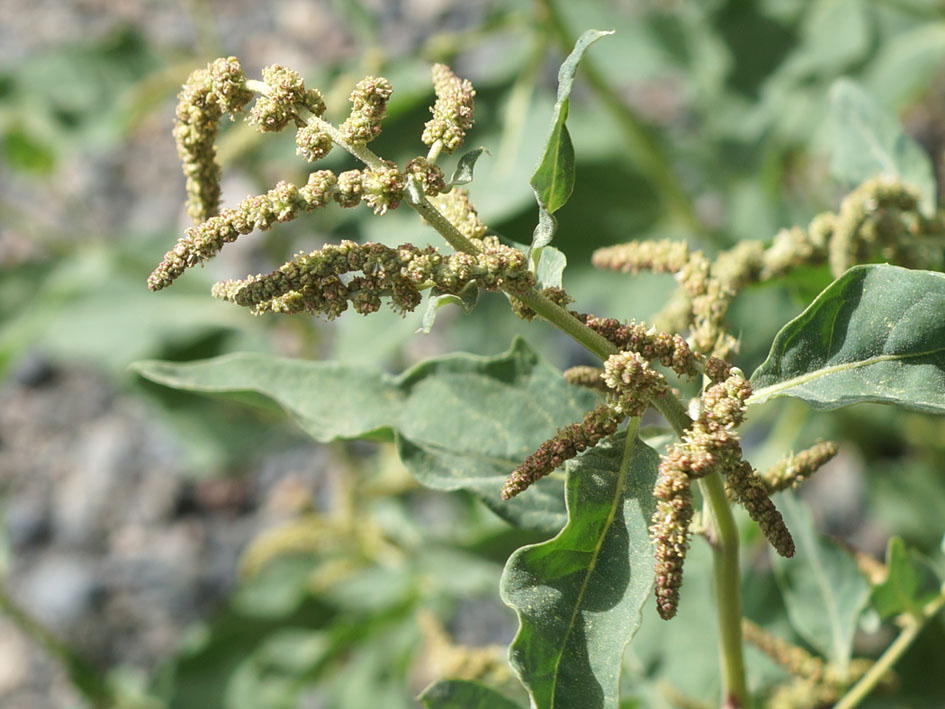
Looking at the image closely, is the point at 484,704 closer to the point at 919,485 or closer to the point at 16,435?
the point at 919,485

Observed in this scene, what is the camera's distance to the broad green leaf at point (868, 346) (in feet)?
3.23

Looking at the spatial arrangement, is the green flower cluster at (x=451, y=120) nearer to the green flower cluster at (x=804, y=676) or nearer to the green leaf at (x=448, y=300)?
the green leaf at (x=448, y=300)

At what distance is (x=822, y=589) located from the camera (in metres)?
1.51

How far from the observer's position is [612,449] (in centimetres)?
103

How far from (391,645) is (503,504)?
1.44 metres

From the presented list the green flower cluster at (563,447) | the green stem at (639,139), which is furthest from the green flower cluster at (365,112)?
the green stem at (639,139)

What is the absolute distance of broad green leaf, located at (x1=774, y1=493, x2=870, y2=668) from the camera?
1.47 meters

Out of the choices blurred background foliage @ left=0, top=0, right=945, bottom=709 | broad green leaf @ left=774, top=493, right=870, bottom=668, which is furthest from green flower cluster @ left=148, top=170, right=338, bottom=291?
broad green leaf @ left=774, top=493, right=870, bottom=668

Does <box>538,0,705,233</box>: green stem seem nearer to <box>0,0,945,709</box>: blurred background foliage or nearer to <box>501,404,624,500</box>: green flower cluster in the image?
<box>0,0,945,709</box>: blurred background foliage

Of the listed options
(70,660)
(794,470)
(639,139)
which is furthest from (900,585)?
(70,660)

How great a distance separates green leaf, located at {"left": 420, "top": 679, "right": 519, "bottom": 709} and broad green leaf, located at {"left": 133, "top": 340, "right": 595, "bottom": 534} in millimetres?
195

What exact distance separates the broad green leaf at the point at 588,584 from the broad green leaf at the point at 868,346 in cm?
16

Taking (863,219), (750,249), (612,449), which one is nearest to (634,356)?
(612,449)

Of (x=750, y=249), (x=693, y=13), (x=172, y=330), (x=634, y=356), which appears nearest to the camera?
(x=634, y=356)
